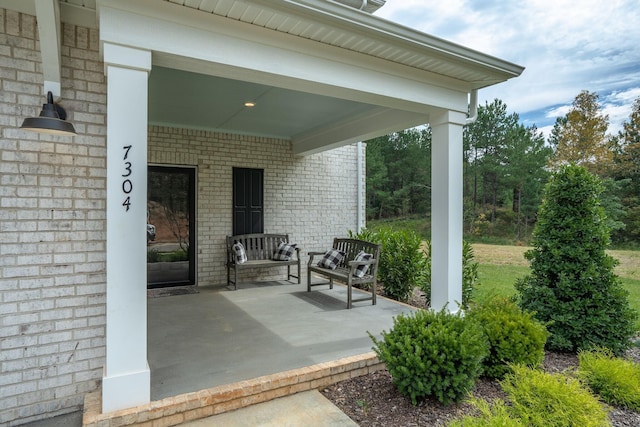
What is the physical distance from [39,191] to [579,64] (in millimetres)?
18239

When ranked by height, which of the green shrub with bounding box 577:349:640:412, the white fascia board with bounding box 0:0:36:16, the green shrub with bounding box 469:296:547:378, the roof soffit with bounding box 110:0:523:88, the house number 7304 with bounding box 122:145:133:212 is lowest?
the green shrub with bounding box 577:349:640:412

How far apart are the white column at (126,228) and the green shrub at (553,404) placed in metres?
2.45

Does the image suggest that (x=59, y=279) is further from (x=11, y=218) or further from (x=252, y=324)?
(x=252, y=324)

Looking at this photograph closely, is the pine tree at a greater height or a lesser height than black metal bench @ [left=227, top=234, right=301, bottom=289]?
greater

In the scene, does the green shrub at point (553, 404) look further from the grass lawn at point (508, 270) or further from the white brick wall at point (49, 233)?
the grass lawn at point (508, 270)

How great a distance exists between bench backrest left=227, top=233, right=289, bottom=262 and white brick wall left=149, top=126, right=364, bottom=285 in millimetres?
215

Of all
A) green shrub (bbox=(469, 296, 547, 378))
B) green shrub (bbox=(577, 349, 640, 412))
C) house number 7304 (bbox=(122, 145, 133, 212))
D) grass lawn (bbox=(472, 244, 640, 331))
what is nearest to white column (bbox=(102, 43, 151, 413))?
house number 7304 (bbox=(122, 145, 133, 212))

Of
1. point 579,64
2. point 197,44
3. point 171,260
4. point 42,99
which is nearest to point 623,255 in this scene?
point 579,64

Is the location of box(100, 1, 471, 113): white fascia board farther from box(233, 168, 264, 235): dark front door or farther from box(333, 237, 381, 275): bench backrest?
box(233, 168, 264, 235): dark front door

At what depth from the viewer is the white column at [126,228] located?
225 cm

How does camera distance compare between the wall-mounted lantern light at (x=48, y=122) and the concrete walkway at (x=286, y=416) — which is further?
the concrete walkway at (x=286, y=416)

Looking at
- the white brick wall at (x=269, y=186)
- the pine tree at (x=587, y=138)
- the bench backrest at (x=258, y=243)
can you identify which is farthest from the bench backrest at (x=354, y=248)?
the pine tree at (x=587, y=138)

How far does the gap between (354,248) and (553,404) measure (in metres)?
3.61

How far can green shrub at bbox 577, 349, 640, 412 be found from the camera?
2645mm
